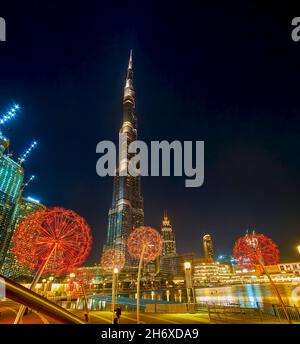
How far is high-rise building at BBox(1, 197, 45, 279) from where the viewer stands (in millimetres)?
115531

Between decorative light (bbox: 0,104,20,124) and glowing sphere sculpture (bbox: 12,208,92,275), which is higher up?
decorative light (bbox: 0,104,20,124)

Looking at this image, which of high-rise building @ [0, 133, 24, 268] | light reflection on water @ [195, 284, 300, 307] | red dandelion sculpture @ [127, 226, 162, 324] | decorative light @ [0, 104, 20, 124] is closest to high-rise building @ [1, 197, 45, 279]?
high-rise building @ [0, 133, 24, 268]

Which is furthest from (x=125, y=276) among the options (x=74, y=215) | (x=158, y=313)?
(x=74, y=215)

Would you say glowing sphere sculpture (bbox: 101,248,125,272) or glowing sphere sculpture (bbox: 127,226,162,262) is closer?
glowing sphere sculpture (bbox: 127,226,162,262)

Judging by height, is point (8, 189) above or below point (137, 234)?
above

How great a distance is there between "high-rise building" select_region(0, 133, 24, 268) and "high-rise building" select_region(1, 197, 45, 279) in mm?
6255

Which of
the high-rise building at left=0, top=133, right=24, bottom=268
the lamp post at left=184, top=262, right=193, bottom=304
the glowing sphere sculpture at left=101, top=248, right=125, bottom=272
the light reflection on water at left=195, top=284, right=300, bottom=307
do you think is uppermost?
the high-rise building at left=0, top=133, right=24, bottom=268

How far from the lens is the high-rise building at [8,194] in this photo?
359 feet

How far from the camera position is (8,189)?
369 ft

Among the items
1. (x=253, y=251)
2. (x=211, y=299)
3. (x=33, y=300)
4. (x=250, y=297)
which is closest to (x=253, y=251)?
(x=253, y=251)

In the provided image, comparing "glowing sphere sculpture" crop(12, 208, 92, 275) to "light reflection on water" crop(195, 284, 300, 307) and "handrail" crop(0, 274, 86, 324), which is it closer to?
"handrail" crop(0, 274, 86, 324)

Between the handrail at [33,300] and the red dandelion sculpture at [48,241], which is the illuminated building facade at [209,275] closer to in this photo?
the red dandelion sculpture at [48,241]

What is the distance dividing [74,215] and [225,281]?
→ 196204 mm
